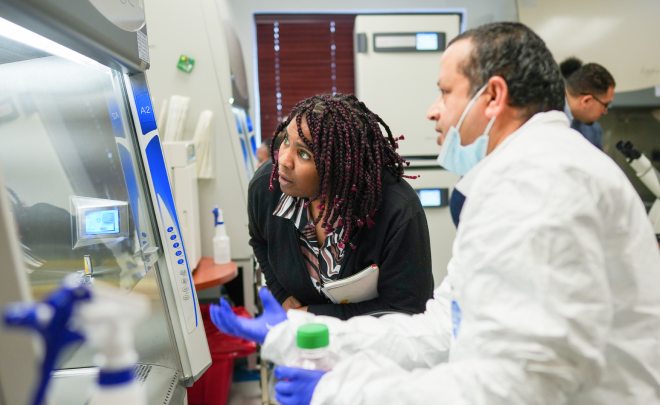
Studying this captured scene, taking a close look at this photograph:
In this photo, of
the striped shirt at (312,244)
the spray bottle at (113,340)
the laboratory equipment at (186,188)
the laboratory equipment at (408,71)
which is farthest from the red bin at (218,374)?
the spray bottle at (113,340)

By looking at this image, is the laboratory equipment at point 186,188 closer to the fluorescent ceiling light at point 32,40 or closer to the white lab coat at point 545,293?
the fluorescent ceiling light at point 32,40

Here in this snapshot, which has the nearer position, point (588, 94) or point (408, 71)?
point (588, 94)

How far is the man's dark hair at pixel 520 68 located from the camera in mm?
766

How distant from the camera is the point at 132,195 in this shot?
1079mm

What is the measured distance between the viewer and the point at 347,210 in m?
1.29

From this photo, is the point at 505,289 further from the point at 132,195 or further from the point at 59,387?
the point at 132,195

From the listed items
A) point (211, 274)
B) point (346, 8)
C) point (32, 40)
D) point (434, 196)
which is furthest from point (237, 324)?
point (346, 8)

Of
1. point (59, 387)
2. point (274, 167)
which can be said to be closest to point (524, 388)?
point (59, 387)

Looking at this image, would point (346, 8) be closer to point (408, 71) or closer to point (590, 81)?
point (408, 71)

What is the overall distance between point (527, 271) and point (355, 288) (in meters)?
0.78

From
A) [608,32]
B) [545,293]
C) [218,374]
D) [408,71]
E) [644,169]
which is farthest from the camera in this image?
[608,32]

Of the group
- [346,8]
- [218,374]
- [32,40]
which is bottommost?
[218,374]

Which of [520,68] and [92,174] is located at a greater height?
[520,68]

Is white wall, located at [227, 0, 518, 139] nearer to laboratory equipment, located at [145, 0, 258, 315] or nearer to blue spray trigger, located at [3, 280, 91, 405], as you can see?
laboratory equipment, located at [145, 0, 258, 315]
